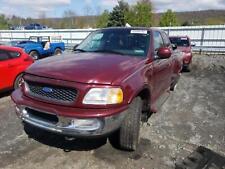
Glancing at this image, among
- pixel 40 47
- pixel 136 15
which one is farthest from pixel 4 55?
pixel 136 15

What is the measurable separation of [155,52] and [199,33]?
17356mm

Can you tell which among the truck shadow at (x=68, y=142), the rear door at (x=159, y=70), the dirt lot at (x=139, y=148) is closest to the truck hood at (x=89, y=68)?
the rear door at (x=159, y=70)

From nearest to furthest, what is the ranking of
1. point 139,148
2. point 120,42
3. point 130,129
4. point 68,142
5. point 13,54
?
point 130,129 < point 139,148 < point 68,142 < point 120,42 < point 13,54

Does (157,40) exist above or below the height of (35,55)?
above

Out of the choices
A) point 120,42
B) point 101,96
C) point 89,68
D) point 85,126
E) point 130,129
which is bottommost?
point 130,129

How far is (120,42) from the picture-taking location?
15.8 feet

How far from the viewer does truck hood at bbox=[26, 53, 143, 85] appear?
3.39 meters

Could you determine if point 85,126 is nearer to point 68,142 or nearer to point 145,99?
point 68,142

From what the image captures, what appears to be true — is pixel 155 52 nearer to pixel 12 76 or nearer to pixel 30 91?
pixel 30 91

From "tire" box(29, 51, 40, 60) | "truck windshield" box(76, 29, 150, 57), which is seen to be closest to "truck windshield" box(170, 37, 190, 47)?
"tire" box(29, 51, 40, 60)

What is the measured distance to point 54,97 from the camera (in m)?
3.48

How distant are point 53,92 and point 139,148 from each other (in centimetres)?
173

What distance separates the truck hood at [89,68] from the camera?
3393 millimetres

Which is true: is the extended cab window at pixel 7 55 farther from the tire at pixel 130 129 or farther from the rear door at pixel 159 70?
the tire at pixel 130 129
